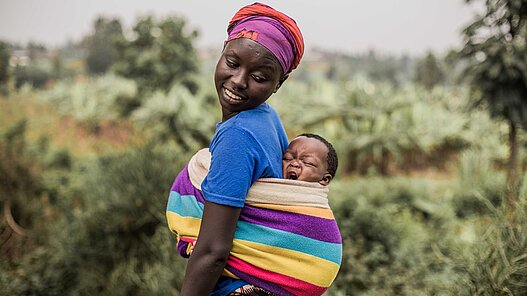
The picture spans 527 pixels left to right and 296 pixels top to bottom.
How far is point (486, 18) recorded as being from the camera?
471 centimetres

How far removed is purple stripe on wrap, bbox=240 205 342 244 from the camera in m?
1.37

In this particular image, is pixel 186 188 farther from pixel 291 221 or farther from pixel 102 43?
pixel 102 43

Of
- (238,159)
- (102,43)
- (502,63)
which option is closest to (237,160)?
(238,159)

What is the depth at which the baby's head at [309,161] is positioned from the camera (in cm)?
144

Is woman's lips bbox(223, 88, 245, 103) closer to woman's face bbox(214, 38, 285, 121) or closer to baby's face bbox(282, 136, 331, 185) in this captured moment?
woman's face bbox(214, 38, 285, 121)

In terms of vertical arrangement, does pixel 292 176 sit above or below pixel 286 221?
above

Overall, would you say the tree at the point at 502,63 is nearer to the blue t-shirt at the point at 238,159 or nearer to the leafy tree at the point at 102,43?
the blue t-shirt at the point at 238,159

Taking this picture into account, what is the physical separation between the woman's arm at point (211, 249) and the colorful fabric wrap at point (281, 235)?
6 cm

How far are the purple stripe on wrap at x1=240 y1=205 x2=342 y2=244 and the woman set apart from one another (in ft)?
0.23

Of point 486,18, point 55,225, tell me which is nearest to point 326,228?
point 486,18

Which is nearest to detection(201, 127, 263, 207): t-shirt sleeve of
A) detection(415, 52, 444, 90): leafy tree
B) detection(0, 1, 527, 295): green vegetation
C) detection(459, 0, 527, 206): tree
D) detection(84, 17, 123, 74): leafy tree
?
detection(0, 1, 527, 295): green vegetation

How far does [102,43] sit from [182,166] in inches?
346

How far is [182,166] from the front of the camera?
183 inches

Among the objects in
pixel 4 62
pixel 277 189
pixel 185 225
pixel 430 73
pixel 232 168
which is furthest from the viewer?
pixel 430 73
